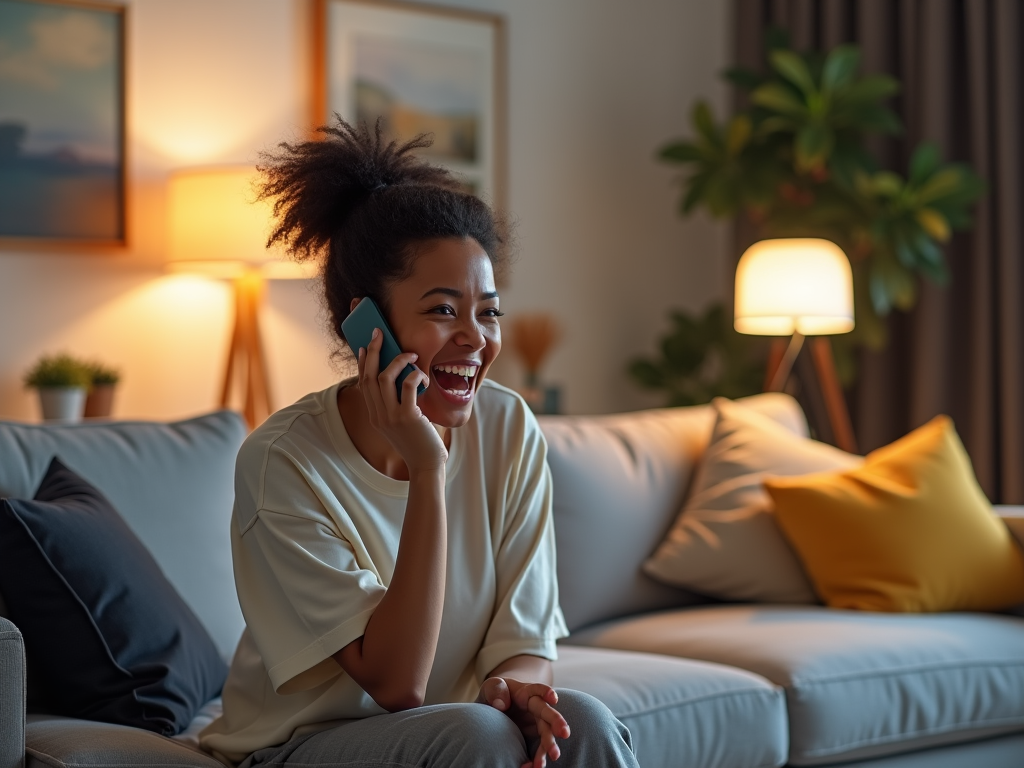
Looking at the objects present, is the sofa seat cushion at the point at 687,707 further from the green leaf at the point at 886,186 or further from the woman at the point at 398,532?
the green leaf at the point at 886,186

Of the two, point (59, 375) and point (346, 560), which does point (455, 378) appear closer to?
point (346, 560)

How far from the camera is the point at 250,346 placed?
3.65 metres

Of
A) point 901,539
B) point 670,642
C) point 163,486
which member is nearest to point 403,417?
point 163,486

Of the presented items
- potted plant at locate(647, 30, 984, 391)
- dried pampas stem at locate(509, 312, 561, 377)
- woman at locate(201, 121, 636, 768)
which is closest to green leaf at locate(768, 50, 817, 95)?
potted plant at locate(647, 30, 984, 391)

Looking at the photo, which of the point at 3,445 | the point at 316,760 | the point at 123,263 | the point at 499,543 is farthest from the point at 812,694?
the point at 123,263

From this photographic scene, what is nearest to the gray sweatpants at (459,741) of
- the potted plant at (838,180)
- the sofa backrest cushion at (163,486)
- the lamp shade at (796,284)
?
the sofa backrest cushion at (163,486)

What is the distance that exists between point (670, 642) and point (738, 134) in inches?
92.7

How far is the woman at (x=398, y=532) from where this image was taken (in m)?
1.48

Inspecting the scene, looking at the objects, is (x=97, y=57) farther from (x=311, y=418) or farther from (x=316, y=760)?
(x=316, y=760)

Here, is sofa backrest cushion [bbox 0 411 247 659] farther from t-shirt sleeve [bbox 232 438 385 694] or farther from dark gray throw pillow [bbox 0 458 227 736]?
t-shirt sleeve [bbox 232 438 385 694]

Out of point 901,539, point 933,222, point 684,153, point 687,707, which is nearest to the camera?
point 687,707

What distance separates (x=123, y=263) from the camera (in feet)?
12.3

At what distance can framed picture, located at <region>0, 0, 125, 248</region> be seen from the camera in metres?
3.54

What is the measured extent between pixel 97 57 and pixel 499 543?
257cm
